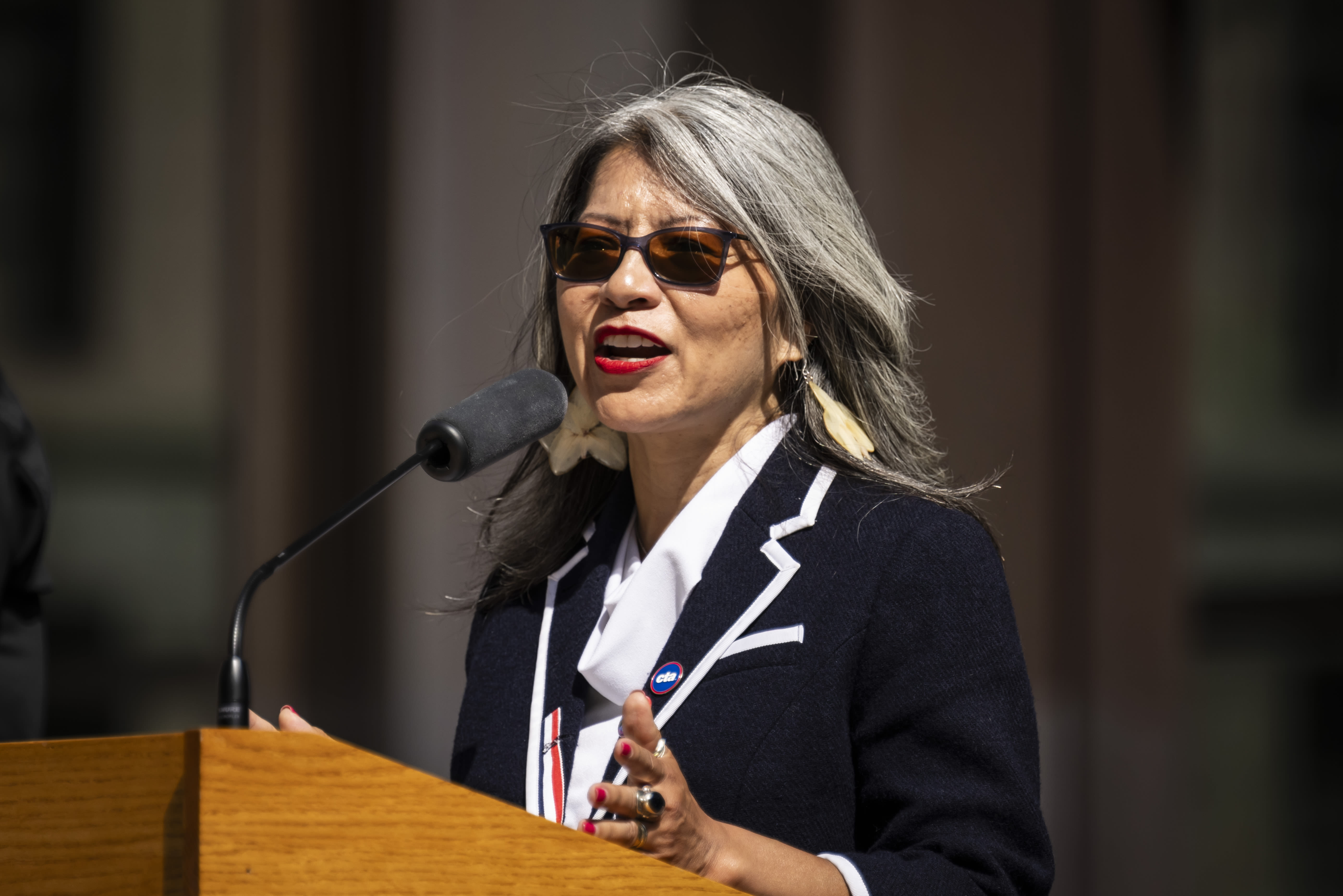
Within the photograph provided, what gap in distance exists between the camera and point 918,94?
4.97 metres

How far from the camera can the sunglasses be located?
1.82 metres

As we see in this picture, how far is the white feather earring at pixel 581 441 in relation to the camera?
2148 mm

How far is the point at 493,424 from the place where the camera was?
1437 mm

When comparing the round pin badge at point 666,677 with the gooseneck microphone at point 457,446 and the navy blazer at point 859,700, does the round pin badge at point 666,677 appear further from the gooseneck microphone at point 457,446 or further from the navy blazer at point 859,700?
the gooseneck microphone at point 457,446

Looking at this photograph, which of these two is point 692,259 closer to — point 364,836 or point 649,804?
point 649,804

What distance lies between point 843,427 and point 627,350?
1.18ft

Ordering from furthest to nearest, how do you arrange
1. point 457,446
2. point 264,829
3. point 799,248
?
point 799,248, point 457,446, point 264,829

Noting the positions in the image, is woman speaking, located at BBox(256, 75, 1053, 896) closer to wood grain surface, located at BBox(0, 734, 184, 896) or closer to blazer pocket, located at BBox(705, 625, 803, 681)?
blazer pocket, located at BBox(705, 625, 803, 681)

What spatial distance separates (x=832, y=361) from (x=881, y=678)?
57 centimetres

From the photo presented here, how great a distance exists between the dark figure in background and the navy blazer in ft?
3.82

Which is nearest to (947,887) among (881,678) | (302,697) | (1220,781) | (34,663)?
(881,678)

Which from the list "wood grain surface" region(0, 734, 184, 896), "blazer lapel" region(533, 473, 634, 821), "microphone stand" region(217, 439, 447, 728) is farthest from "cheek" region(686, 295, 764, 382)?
"wood grain surface" region(0, 734, 184, 896)

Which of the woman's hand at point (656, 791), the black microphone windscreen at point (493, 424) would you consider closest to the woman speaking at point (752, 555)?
the woman's hand at point (656, 791)

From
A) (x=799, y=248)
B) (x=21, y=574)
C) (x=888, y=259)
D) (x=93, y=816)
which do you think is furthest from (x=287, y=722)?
(x=888, y=259)
